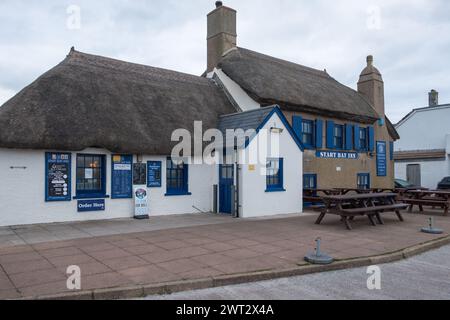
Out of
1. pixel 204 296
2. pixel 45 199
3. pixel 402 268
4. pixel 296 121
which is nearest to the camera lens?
pixel 204 296

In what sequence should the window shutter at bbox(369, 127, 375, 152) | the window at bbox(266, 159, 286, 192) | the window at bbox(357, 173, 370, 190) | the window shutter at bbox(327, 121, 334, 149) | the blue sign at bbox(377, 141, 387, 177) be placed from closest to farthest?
the window at bbox(266, 159, 286, 192), the window shutter at bbox(327, 121, 334, 149), the window at bbox(357, 173, 370, 190), the window shutter at bbox(369, 127, 375, 152), the blue sign at bbox(377, 141, 387, 177)

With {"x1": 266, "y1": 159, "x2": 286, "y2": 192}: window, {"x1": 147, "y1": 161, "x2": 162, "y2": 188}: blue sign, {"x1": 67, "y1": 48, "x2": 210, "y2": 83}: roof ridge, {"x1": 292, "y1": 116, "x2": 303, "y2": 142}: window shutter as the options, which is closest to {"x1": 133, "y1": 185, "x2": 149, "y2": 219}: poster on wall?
{"x1": 147, "y1": 161, "x2": 162, "y2": 188}: blue sign

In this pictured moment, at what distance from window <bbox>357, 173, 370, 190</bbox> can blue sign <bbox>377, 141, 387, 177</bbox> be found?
1.19m

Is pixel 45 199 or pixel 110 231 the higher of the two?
pixel 45 199

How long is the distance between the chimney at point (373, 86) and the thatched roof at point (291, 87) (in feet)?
1.86

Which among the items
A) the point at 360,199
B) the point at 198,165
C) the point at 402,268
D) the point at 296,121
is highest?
the point at 296,121

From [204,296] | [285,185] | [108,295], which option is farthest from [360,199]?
[108,295]

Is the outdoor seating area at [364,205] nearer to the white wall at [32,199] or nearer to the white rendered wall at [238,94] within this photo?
the white rendered wall at [238,94]

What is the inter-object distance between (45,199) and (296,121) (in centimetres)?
1081

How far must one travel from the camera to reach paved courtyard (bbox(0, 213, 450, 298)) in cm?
594

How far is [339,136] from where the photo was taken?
64.1 ft

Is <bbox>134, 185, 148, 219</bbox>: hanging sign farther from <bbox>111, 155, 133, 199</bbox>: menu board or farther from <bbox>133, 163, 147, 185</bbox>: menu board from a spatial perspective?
<bbox>111, 155, 133, 199</bbox>: menu board
